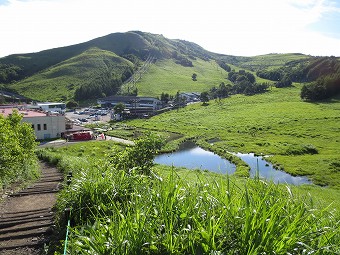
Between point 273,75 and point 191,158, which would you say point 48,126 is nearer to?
point 191,158

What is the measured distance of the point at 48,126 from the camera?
215 ft

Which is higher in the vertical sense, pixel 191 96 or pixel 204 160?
pixel 191 96

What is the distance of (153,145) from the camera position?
16.2 m

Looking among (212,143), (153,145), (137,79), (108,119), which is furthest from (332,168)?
(137,79)

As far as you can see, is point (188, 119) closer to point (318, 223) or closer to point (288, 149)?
point (288, 149)

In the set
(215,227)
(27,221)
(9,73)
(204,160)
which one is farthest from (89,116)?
(215,227)

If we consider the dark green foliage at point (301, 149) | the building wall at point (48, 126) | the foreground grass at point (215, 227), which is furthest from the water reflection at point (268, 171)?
the building wall at point (48, 126)

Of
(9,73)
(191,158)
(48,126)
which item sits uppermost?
(9,73)

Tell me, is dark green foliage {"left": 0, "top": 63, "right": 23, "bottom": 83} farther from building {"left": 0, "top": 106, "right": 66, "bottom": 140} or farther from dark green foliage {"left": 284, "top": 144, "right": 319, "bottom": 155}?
dark green foliage {"left": 284, "top": 144, "right": 319, "bottom": 155}

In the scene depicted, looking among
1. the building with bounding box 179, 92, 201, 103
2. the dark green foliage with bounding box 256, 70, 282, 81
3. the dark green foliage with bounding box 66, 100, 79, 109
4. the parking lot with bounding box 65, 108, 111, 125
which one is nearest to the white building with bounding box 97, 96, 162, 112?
the parking lot with bounding box 65, 108, 111, 125

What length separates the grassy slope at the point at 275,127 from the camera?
5162 centimetres

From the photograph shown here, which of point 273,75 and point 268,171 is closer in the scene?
point 268,171

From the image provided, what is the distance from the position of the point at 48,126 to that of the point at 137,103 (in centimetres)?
6786

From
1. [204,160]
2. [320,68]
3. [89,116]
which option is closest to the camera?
[204,160]
